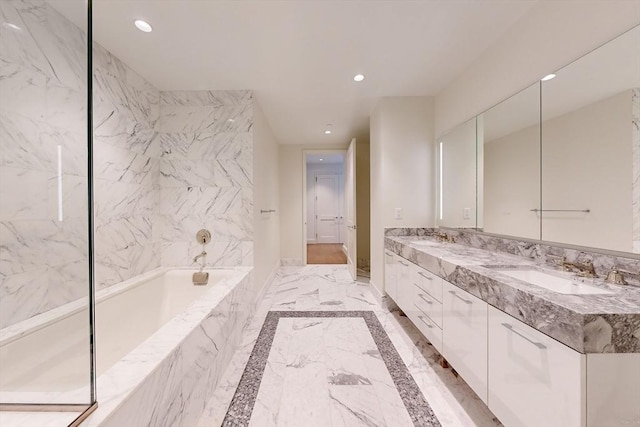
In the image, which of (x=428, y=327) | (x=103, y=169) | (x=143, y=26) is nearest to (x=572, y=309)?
(x=428, y=327)

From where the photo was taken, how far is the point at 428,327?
1.66 m

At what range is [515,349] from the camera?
3.06ft

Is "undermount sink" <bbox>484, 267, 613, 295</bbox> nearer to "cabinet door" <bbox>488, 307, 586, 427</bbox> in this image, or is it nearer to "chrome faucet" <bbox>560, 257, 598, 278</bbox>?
"chrome faucet" <bbox>560, 257, 598, 278</bbox>

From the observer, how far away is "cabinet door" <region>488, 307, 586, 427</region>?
723mm

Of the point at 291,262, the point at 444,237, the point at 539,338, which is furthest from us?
the point at 291,262

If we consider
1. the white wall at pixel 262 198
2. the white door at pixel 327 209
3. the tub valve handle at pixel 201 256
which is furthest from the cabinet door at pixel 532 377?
the white door at pixel 327 209

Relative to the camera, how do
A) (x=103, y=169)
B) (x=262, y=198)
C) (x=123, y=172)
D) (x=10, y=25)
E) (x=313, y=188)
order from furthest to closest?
(x=313, y=188) < (x=262, y=198) < (x=123, y=172) < (x=103, y=169) < (x=10, y=25)

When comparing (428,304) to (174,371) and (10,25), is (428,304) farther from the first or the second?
(10,25)

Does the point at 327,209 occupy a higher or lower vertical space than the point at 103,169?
lower

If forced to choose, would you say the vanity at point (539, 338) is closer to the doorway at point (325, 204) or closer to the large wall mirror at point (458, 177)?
the large wall mirror at point (458, 177)

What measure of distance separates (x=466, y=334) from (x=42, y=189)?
2.29 meters

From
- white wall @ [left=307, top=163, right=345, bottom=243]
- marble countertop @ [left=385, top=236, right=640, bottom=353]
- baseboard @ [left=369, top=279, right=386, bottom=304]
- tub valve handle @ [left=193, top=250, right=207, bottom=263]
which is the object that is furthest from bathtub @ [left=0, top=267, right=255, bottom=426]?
white wall @ [left=307, top=163, right=345, bottom=243]

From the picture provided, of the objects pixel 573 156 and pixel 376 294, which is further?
pixel 376 294

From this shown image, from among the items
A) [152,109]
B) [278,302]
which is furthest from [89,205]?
[278,302]
